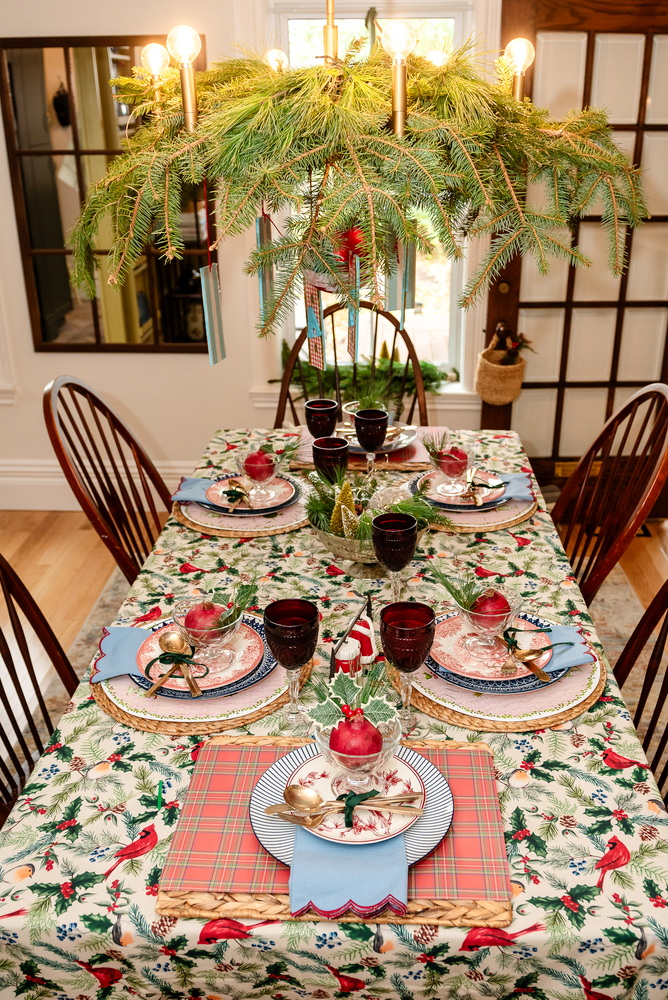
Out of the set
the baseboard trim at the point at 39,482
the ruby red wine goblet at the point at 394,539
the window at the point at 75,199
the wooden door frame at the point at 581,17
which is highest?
the wooden door frame at the point at 581,17

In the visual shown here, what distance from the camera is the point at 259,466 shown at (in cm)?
205

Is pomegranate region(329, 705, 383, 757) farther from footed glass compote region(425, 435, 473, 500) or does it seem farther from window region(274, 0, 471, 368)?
window region(274, 0, 471, 368)

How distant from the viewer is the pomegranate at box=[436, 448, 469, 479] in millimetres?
2062

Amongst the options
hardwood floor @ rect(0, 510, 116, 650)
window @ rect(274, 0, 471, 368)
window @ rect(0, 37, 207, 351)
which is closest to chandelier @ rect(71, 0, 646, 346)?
window @ rect(274, 0, 471, 368)

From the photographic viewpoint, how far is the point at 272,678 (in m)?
1.42

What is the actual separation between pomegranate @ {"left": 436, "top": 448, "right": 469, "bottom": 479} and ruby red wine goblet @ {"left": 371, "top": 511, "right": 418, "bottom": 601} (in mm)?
514

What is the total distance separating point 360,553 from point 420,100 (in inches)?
31.7

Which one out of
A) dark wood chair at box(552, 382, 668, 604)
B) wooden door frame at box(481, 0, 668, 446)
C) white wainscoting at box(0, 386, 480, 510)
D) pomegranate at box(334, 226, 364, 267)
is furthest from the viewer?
white wainscoting at box(0, 386, 480, 510)

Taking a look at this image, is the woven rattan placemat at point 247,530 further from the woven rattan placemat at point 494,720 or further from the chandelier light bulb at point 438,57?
the chandelier light bulb at point 438,57

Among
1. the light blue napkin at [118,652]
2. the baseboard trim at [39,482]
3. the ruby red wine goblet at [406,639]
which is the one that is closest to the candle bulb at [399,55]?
the ruby red wine goblet at [406,639]

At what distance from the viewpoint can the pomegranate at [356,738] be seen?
1110mm

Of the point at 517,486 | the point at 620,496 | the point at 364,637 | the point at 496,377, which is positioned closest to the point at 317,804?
the point at 364,637

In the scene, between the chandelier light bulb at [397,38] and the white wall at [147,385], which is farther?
the white wall at [147,385]

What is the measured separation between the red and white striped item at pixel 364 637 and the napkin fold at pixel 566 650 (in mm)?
267
